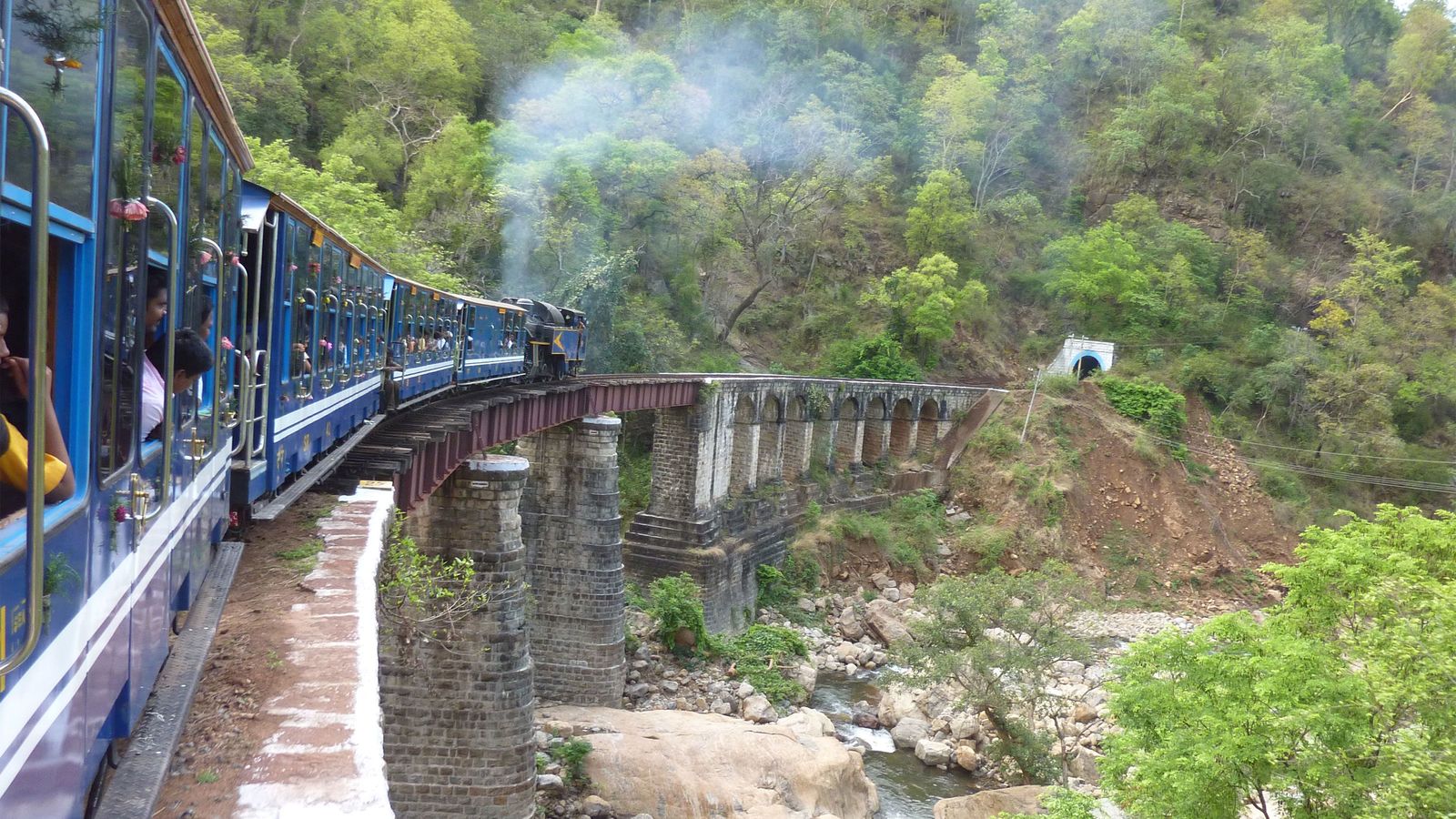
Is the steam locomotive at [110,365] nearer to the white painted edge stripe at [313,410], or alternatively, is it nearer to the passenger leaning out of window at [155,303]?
the passenger leaning out of window at [155,303]

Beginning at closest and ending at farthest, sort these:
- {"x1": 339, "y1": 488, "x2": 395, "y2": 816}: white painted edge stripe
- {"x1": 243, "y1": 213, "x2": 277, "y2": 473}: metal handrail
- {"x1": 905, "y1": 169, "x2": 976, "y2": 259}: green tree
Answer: {"x1": 339, "y1": 488, "x2": 395, "y2": 816}: white painted edge stripe, {"x1": 243, "y1": 213, "x2": 277, "y2": 473}: metal handrail, {"x1": 905, "y1": 169, "x2": 976, "y2": 259}: green tree

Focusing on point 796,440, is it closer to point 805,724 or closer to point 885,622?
point 885,622

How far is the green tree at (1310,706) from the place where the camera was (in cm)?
1103

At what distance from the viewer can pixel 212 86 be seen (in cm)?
521

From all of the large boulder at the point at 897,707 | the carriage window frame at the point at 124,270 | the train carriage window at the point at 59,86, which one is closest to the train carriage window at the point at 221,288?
the carriage window frame at the point at 124,270

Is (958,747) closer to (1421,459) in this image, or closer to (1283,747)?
(1283,747)

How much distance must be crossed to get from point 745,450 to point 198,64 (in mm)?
29673

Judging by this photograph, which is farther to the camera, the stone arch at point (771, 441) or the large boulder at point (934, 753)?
the stone arch at point (771, 441)

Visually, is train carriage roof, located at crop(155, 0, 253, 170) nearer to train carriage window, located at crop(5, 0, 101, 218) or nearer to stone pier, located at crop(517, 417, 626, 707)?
train carriage window, located at crop(5, 0, 101, 218)

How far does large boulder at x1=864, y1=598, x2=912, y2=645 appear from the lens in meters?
30.2

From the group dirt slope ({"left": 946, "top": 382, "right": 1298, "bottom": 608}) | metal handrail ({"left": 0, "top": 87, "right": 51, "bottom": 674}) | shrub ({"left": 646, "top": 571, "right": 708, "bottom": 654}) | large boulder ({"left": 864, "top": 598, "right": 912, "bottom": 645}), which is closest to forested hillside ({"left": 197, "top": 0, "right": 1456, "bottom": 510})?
dirt slope ({"left": 946, "top": 382, "right": 1298, "bottom": 608})

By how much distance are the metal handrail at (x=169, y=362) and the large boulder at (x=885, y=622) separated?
2642 centimetres

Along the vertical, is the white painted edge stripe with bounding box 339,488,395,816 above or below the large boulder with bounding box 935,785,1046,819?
above

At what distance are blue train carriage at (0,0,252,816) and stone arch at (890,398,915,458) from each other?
4176cm
